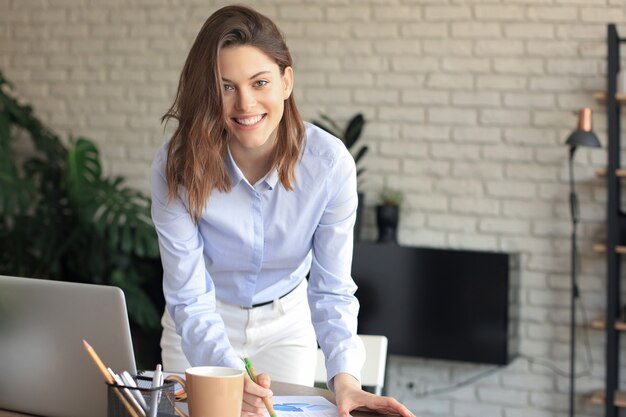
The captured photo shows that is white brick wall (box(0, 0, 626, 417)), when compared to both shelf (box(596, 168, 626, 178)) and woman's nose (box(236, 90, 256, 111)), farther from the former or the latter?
woman's nose (box(236, 90, 256, 111))

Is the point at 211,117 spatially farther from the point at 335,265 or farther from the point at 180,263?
the point at 335,265

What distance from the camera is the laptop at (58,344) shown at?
5.19 feet

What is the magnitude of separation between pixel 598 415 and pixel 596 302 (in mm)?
510

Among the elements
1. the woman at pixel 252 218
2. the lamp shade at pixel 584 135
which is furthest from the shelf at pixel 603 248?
the woman at pixel 252 218

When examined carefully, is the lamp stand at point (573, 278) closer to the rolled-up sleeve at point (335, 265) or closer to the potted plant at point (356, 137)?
the potted plant at point (356, 137)

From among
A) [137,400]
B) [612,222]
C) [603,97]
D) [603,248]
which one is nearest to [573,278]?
[603,248]

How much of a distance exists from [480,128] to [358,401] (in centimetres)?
285

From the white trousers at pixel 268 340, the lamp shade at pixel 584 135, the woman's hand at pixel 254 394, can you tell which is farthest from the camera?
the lamp shade at pixel 584 135

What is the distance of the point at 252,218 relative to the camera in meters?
2.11

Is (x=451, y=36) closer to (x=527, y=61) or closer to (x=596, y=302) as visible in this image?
(x=527, y=61)

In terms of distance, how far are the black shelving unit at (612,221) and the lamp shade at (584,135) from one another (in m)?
0.14

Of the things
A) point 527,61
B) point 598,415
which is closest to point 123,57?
point 527,61

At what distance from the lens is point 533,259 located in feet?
14.2

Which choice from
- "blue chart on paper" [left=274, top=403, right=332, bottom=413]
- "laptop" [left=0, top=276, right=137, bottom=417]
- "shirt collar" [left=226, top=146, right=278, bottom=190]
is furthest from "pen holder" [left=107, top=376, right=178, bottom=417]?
"shirt collar" [left=226, top=146, right=278, bottom=190]
